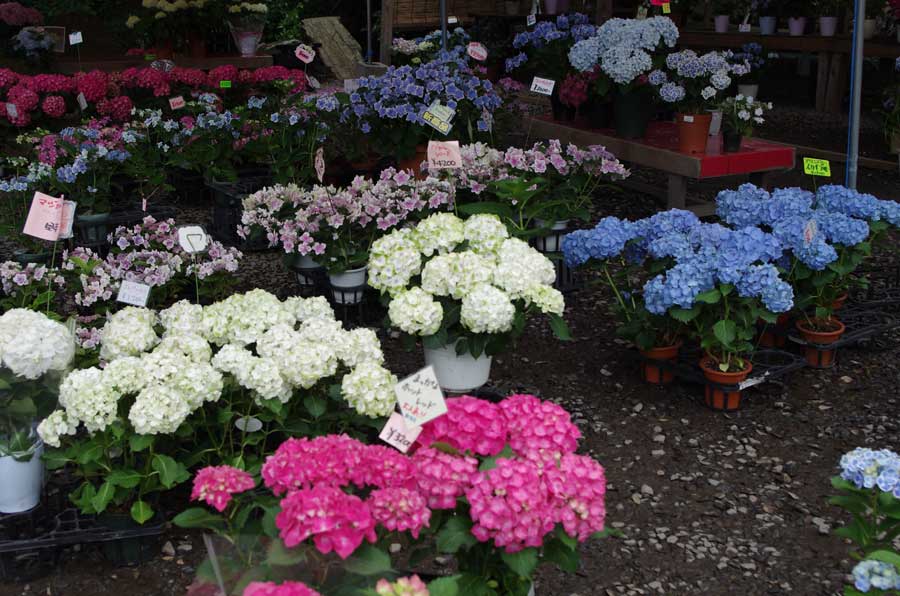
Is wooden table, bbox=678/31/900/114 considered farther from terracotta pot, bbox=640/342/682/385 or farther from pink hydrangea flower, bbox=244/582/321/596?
pink hydrangea flower, bbox=244/582/321/596

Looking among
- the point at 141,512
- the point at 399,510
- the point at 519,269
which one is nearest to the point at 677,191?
the point at 519,269

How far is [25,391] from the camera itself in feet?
8.93

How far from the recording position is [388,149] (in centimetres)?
523

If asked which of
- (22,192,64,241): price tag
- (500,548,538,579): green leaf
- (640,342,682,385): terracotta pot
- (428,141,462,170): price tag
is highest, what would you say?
(428,141,462,170): price tag

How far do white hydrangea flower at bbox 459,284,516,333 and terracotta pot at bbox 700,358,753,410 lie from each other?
92cm

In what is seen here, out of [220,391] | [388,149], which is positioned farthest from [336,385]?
[388,149]

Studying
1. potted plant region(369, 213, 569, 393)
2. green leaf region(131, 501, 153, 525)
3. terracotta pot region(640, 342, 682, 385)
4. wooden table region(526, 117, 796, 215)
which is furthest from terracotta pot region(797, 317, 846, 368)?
green leaf region(131, 501, 153, 525)

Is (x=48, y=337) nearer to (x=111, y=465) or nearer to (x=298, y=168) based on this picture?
(x=111, y=465)

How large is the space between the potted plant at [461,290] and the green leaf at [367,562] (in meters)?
1.27

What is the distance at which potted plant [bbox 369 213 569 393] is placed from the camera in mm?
3021

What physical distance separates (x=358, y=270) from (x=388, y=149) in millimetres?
1373

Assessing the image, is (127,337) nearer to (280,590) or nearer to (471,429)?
(471,429)

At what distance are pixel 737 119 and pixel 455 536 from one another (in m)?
3.83

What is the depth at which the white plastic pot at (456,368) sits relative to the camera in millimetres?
3229
